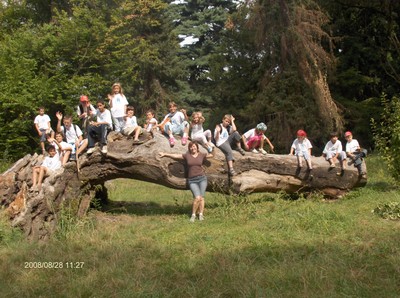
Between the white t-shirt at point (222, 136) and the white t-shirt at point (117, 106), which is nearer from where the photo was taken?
the white t-shirt at point (117, 106)

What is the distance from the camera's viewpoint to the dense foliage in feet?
71.3

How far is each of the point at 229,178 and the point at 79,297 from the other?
231 inches

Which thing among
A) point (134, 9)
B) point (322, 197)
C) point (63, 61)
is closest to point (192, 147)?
point (322, 197)

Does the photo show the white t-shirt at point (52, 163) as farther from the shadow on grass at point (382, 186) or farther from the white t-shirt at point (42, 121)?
the shadow on grass at point (382, 186)

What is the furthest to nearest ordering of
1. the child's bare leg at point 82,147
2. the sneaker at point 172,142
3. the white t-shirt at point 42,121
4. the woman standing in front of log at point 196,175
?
the white t-shirt at point 42,121
the sneaker at point 172,142
the child's bare leg at point 82,147
the woman standing in front of log at point 196,175

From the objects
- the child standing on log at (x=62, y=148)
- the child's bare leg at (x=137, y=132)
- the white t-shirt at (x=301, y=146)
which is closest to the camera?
the child's bare leg at (x=137, y=132)

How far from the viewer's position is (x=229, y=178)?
37.2 feet

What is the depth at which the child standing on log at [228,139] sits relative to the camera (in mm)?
11344

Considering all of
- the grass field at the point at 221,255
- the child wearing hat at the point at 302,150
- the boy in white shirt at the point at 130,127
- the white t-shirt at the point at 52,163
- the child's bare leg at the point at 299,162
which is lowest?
the grass field at the point at 221,255

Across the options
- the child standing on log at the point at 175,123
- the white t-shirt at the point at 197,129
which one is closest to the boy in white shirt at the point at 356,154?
the white t-shirt at the point at 197,129

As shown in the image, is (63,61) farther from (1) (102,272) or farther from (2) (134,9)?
(1) (102,272)

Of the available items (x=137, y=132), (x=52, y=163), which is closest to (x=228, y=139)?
(x=137, y=132)

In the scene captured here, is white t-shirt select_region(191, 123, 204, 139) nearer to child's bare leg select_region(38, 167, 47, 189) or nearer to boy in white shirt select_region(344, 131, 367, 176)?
child's bare leg select_region(38, 167, 47, 189)

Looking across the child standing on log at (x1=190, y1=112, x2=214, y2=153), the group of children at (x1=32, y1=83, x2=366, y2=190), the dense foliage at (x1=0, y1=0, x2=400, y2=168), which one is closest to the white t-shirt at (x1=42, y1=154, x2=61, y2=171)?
the group of children at (x1=32, y1=83, x2=366, y2=190)
